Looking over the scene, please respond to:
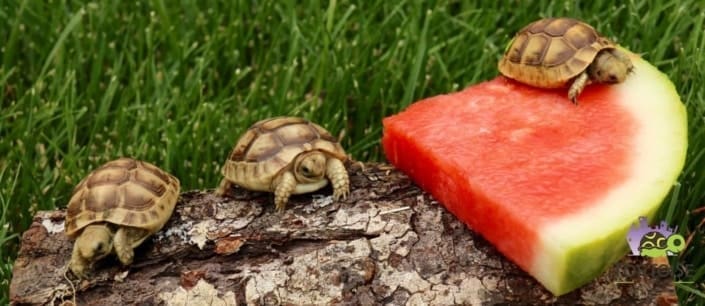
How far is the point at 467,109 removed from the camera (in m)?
3.46

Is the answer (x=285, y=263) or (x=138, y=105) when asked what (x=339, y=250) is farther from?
(x=138, y=105)

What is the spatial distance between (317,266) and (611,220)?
0.95 m

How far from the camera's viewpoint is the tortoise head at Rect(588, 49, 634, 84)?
3.43 meters

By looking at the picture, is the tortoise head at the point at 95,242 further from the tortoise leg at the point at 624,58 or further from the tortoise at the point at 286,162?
the tortoise leg at the point at 624,58

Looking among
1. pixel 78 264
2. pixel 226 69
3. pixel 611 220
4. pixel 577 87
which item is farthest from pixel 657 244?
pixel 226 69

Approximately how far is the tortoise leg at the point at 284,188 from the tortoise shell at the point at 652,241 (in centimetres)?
119

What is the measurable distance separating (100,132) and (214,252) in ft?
5.34

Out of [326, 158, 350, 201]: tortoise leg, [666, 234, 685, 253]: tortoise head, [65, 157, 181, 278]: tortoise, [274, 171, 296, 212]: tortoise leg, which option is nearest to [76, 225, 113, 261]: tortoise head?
[65, 157, 181, 278]: tortoise

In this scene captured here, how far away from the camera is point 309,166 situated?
319 cm

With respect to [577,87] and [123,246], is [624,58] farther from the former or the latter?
[123,246]

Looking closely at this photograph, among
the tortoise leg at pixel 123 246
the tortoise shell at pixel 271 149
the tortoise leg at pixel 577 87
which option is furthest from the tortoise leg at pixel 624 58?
the tortoise leg at pixel 123 246

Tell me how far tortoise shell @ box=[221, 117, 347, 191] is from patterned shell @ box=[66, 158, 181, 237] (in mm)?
269

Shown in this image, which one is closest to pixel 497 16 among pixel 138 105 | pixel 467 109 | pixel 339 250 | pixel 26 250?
pixel 467 109

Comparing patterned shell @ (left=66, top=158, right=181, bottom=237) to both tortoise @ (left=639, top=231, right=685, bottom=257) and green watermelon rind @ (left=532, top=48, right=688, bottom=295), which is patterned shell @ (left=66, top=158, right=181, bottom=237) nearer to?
green watermelon rind @ (left=532, top=48, right=688, bottom=295)
